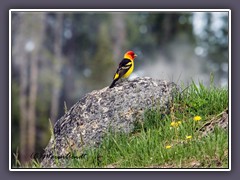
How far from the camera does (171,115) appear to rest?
7949 mm

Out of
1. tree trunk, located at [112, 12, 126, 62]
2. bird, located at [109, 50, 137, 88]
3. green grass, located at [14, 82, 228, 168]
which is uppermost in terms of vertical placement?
tree trunk, located at [112, 12, 126, 62]

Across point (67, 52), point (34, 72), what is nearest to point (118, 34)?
point (67, 52)

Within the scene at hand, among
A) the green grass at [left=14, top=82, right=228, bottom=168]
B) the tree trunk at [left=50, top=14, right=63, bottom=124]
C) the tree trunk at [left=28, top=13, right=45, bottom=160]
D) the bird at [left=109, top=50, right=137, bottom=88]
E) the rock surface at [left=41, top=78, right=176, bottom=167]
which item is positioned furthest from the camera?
the tree trunk at [left=50, top=14, right=63, bottom=124]

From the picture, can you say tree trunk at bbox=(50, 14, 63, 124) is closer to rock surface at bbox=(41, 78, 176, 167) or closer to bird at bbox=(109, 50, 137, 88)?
bird at bbox=(109, 50, 137, 88)

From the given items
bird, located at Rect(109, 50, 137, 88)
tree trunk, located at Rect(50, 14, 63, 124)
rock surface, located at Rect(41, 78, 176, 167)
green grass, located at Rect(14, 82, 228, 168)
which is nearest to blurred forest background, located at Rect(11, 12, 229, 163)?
tree trunk, located at Rect(50, 14, 63, 124)

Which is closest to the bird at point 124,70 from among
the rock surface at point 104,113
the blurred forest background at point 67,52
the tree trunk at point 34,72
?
the rock surface at point 104,113

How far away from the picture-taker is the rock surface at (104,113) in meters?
7.97

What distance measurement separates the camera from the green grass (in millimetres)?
7250

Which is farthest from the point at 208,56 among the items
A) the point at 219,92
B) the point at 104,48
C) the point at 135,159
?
the point at 135,159

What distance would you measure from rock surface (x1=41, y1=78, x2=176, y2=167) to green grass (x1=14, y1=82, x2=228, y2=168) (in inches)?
5.6

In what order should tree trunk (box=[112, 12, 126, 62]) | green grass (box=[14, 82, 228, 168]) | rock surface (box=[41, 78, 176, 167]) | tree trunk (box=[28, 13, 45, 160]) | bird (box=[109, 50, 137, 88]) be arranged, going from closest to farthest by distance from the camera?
green grass (box=[14, 82, 228, 168])
rock surface (box=[41, 78, 176, 167])
bird (box=[109, 50, 137, 88])
tree trunk (box=[28, 13, 45, 160])
tree trunk (box=[112, 12, 126, 62])

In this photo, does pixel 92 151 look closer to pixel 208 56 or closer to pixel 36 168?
pixel 36 168

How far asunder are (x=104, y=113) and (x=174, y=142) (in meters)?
1.19
